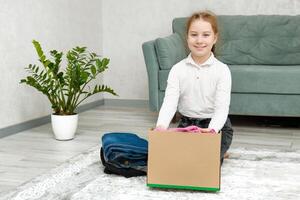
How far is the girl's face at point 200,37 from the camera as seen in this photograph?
2045mm

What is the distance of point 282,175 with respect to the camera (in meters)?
2.08

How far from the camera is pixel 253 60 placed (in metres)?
3.69

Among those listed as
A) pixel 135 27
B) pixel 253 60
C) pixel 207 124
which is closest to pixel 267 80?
pixel 253 60

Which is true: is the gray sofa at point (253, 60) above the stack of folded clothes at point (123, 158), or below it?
above

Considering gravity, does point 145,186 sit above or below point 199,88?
→ below

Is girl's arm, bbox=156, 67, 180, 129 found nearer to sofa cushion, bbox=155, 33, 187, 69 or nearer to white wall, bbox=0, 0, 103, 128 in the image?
sofa cushion, bbox=155, 33, 187, 69

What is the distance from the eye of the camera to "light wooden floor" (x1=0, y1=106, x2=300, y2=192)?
2.26m

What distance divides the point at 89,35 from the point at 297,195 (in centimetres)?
275

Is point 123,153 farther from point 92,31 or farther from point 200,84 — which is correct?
point 92,31

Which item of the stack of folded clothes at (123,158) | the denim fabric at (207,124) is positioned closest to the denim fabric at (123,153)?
the stack of folded clothes at (123,158)

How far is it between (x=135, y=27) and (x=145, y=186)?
99.2 inches

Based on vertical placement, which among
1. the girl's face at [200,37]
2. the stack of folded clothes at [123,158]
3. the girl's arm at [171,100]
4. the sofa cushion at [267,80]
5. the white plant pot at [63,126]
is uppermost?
the girl's face at [200,37]

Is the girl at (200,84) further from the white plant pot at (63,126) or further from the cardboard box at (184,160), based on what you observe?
the white plant pot at (63,126)

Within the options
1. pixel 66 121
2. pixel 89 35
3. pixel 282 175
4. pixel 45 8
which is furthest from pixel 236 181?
pixel 89 35
